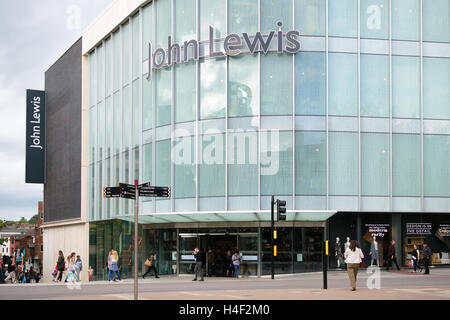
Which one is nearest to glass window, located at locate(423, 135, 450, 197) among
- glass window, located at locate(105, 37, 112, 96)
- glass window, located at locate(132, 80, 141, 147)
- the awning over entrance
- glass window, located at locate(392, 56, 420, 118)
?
glass window, located at locate(392, 56, 420, 118)

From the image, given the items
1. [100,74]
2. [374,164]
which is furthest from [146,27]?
[374,164]

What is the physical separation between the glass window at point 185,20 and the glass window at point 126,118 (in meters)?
6.93

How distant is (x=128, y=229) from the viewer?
44.1 meters

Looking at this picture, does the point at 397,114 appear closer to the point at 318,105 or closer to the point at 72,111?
the point at 318,105

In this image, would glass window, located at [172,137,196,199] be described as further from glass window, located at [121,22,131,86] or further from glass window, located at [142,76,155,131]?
glass window, located at [121,22,131,86]

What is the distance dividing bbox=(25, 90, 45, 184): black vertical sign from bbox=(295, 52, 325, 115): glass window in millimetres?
35550

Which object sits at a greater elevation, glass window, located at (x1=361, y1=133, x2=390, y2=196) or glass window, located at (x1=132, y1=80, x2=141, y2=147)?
glass window, located at (x1=132, y1=80, x2=141, y2=147)

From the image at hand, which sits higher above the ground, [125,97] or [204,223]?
[125,97]

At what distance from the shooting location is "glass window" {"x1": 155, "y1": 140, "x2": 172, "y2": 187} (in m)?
38.4

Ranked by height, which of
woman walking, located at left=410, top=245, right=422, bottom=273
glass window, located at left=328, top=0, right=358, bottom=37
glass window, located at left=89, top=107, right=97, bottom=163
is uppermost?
glass window, located at left=328, top=0, right=358, bottom=37

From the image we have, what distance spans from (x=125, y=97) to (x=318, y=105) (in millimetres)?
14350

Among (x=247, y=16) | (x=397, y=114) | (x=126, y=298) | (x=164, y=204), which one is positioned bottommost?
(x=126, y=298)

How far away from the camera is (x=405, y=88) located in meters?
36.6
